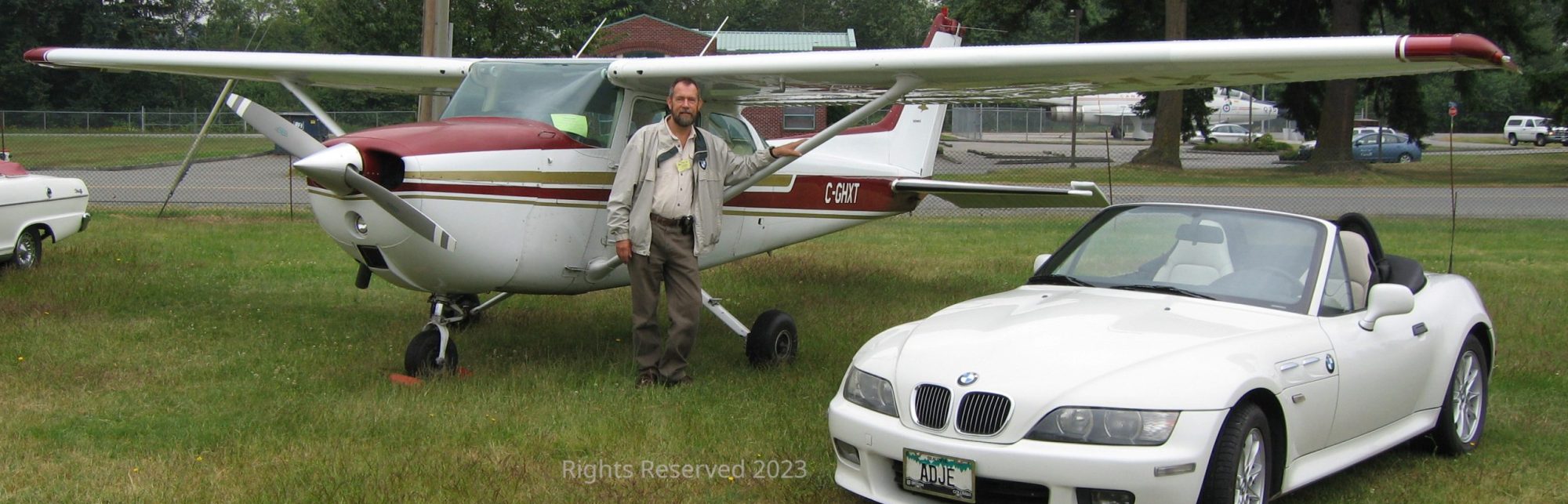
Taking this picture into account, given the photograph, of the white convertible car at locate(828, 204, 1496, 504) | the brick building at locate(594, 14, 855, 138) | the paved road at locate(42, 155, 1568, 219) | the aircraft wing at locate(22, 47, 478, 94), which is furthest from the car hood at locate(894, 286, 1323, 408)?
the brick building at locate(594, 14, 855, 138)

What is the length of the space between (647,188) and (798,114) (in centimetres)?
3370

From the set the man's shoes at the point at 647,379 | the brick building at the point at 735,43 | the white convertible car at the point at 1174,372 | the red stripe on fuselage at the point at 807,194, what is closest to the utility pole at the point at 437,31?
the red stripe on fuselage at the point at 807,194

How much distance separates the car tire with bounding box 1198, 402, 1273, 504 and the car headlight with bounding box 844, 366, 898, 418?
1.08 metres

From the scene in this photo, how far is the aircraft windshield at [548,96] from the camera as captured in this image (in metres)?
7.25

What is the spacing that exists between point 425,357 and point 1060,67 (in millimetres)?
3921

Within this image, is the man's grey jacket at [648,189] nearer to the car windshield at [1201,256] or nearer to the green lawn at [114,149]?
the car windshield at [1201,256]

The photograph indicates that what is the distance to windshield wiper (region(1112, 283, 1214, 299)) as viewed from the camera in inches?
206

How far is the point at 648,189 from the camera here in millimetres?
6824

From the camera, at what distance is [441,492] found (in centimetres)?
483

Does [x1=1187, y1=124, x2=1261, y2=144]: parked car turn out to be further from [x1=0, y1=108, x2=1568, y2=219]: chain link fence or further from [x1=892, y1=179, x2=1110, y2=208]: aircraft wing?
[x1=892, y1=179, x2=1110, y2=208]: aircraft wing

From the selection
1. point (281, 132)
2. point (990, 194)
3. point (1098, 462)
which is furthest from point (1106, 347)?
point (990, 194)

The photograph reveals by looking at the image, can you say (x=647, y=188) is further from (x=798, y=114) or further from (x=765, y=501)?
(x=798, y=114)

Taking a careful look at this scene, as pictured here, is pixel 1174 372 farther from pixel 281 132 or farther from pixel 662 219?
pixel 281 132

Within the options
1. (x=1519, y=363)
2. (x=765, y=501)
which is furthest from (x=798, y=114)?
(x=765, y=501)
